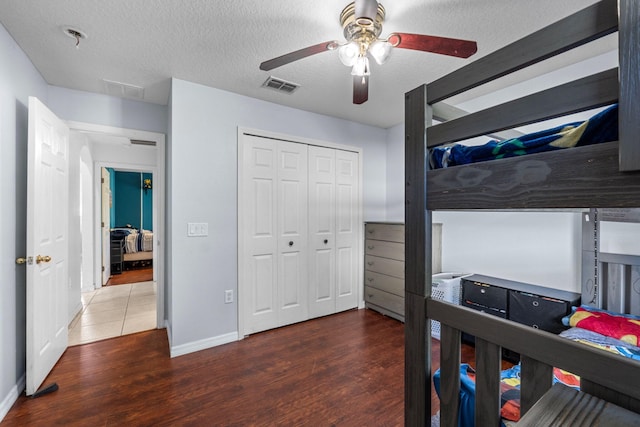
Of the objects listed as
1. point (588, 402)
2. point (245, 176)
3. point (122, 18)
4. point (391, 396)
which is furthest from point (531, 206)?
point (245, 176)

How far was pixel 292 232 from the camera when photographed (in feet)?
10.3

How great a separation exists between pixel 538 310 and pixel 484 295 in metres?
0.39

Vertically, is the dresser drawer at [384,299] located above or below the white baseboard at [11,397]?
above

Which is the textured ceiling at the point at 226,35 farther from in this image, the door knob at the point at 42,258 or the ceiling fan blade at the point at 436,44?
the door knob at the point at 42,258

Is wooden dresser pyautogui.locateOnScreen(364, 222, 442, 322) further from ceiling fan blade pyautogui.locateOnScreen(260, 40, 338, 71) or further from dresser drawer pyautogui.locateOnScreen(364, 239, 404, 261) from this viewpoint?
ceiling fan blade pyautogui.locateOnScreen(260, 40, 338, 71)

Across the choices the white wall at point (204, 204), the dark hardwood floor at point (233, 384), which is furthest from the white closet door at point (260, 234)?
the dark hardwood floor at point (233, 384)

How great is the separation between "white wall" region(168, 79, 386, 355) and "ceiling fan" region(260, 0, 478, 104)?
1.22 metres

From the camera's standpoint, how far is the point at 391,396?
193 centimetres

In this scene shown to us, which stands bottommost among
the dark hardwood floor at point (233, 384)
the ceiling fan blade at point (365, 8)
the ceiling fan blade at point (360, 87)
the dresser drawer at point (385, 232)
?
the dark hardwood floor at point (233, 384)

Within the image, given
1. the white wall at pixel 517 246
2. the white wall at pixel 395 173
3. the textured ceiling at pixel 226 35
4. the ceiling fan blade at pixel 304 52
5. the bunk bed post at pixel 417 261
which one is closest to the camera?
the bunk bed post at pixel 417 261

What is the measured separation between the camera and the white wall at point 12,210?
177 cm

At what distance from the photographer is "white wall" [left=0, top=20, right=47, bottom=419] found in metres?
1.77

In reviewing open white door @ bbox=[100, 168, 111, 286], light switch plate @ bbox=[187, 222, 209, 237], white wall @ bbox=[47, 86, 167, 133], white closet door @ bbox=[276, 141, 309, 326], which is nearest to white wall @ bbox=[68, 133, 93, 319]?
white wall @ bbox=[47, 86, 167, 133]

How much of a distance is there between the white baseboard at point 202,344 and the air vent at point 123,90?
7.64 ft
